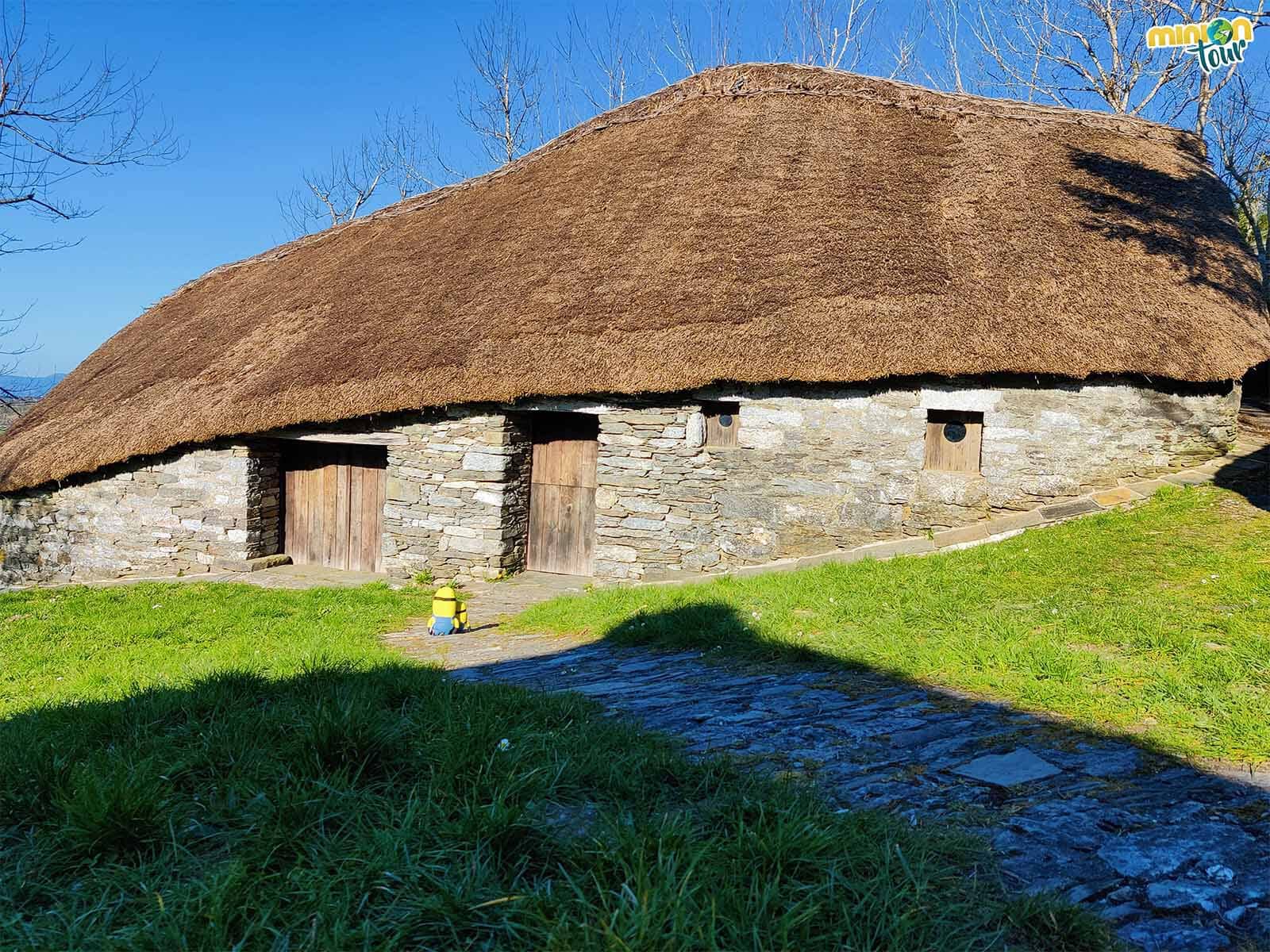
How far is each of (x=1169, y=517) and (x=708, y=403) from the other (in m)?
4.52

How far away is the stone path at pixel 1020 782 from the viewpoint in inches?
96.8

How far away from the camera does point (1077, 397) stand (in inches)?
348

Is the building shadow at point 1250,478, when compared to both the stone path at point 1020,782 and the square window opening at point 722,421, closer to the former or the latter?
the square window opening at point 722,421

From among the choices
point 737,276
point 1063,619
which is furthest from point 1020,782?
point 737,276

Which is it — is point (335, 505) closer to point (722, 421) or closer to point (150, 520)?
point (150, 520)

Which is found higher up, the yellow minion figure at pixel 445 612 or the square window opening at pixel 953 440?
the square window opening at pixel 953 440

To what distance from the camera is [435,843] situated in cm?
260

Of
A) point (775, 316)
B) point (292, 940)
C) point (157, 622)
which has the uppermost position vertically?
point (775, 316)

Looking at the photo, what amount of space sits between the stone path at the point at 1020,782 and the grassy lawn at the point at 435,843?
0.25 metres

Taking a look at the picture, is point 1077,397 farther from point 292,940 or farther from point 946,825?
point 292,940

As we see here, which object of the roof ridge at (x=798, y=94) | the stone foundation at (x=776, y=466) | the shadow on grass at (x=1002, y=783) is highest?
the roof ridge at (x=798, y=94)

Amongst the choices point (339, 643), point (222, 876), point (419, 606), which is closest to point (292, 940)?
point (222, 876)

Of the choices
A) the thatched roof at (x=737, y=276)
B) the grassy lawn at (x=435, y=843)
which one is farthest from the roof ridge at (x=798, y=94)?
the grassy lawn at (x=435, y=843)

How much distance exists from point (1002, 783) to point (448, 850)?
2038 mm
